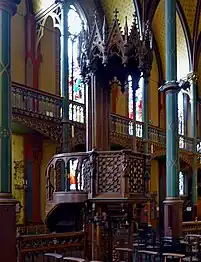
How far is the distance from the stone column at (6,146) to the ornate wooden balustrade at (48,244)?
2636mm

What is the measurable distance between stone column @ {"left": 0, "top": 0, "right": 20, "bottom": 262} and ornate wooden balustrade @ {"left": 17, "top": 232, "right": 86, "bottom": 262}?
264 cm

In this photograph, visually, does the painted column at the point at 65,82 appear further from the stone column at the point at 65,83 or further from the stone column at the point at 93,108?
the stone column at the point at 93,108

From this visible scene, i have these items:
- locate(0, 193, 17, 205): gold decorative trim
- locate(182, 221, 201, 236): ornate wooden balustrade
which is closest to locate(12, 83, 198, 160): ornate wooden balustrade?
locate(182, 221, 201, 236): ornate wooden balustrade

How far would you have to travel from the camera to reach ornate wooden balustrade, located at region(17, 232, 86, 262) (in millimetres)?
8547

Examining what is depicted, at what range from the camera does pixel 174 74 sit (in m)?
11.9

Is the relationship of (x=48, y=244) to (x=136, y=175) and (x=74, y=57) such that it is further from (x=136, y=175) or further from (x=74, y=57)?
(x=74, y=57)

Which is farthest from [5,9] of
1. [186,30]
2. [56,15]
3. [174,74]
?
[186,30]

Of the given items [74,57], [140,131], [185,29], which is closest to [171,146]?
[74,57]

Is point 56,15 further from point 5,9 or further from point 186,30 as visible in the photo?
point 5,9

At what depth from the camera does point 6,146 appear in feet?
19.5

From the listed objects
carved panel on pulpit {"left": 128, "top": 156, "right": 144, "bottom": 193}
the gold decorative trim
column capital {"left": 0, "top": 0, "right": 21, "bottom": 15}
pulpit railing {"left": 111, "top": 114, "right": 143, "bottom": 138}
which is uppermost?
column capital {"left": 0, "top": 0, "right": 21, "bottom": 15}

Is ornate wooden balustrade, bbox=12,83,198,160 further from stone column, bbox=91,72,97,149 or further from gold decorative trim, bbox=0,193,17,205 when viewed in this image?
gold decorative trim, bbox=0,193,17,205

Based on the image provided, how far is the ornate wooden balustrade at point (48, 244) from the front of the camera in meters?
8.55

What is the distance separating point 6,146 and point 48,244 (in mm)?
3693
